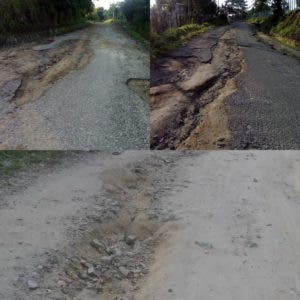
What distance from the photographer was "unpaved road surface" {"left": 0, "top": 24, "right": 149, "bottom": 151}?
3.51m

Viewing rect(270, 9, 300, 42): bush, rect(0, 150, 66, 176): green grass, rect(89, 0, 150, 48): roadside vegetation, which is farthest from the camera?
rect(0, 150, 66, 176): green grass

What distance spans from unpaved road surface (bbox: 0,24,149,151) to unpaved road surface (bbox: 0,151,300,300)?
0.74 meters

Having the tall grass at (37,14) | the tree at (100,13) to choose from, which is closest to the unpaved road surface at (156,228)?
the tree at (100,13)

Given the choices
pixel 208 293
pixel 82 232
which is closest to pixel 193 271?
pixel 208 293

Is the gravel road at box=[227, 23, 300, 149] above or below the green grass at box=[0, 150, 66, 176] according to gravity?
above

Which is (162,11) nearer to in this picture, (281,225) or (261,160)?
(261,160)

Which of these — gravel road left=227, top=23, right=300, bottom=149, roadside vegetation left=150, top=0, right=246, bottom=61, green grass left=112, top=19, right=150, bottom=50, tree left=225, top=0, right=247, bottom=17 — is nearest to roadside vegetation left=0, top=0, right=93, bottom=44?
green grass left=112, top=19, right=150, bottom=50

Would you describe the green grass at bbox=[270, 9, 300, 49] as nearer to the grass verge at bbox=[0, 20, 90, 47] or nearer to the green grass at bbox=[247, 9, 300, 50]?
the green grass at bbox=[247, 9, 300, 50]

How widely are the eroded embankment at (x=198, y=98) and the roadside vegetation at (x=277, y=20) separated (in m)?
0.21

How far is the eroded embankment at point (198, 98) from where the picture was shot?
3.71m

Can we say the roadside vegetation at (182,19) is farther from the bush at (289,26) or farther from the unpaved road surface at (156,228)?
the unpaved road surface at (156,228)

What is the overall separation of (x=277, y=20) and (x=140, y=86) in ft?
3.70

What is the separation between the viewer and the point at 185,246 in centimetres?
396

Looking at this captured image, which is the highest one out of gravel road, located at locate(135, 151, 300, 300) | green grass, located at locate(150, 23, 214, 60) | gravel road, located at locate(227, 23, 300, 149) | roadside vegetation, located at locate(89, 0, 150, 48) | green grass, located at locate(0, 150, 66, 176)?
roadside vegetation, located at locate(89, 0, 150, 48)
